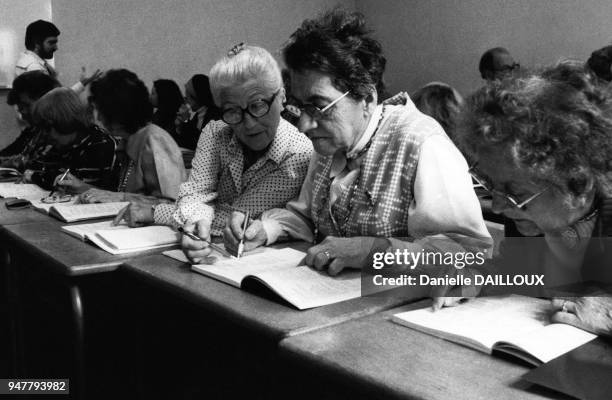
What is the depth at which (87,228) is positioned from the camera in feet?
7.43

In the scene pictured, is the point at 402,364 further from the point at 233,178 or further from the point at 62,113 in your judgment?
the point at 62,113

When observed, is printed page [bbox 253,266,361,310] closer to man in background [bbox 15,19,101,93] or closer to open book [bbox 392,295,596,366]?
open book [bbox 392,295,596,366]

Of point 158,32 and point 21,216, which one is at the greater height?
point 158,32

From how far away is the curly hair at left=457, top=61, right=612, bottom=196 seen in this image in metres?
1.16

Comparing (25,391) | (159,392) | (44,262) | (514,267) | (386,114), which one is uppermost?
(386,114)

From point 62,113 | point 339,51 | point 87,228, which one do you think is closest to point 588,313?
point 339,51

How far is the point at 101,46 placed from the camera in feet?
21.5

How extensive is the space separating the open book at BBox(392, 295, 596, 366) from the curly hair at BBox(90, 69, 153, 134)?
212 centimetres

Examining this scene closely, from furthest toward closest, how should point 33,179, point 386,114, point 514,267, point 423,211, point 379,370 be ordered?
point 33,179 < point 386,114 < point 423,211 < point 514,267 < point 379,370

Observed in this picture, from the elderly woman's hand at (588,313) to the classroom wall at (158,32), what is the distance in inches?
233

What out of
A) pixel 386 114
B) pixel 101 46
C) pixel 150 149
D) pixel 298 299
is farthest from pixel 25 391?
pixel 101 46

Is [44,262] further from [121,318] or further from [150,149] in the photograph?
[150,149]

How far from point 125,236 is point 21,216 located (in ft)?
2.70

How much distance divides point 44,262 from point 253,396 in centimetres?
79
